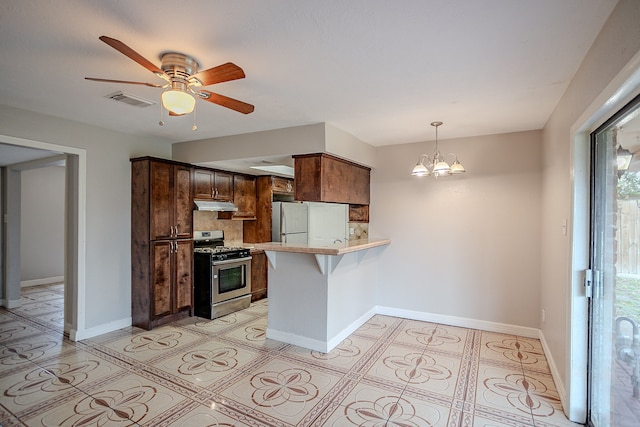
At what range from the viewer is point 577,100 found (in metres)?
2.16

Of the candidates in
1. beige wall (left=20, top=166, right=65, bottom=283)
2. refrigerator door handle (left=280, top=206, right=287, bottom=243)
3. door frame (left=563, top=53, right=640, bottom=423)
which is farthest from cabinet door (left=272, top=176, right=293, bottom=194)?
beige wall (left=20, top=166, right=65, bottom=283)

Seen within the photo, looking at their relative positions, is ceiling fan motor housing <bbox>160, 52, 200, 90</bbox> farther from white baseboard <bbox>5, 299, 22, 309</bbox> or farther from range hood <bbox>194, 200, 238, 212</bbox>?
white baseboard <bbox>5, 299, 22, 309</bbox>

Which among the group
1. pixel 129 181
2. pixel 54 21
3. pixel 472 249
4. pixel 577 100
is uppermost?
pixel 54 21

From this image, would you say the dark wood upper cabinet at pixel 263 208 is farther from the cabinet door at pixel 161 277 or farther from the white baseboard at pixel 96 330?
the white baseboard at pixel 96 330

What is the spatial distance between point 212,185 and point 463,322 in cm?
380

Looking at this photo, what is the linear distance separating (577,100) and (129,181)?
176 inches

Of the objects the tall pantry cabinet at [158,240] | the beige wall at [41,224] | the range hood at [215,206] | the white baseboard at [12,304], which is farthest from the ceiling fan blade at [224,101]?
the beige wall at [41,224]

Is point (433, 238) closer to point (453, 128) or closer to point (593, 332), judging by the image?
point (453, 128)

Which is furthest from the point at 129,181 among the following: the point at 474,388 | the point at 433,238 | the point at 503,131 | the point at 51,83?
the point at 503,131

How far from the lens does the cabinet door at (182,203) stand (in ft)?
13.6

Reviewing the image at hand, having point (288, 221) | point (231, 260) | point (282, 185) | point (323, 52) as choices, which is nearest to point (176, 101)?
point (323, 52)

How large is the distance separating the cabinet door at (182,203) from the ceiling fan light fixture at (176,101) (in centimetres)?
238

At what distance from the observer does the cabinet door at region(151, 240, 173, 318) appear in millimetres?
3912

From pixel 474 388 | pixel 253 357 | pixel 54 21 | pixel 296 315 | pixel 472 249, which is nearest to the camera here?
pixel 54 21
